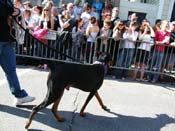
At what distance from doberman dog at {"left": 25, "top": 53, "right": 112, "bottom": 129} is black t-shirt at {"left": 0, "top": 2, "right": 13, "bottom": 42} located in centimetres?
88

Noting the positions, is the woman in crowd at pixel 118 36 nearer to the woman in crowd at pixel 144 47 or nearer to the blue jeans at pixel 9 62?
the woman in crowd at pixel 144 47

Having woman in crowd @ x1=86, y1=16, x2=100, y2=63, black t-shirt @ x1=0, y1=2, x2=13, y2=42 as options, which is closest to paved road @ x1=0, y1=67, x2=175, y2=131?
black t-shirt @ x1=0, y1=2, x2=13, y2=42

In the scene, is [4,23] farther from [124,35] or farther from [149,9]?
[149,9]

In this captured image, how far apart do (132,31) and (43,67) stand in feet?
7.80

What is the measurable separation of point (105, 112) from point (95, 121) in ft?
1.38

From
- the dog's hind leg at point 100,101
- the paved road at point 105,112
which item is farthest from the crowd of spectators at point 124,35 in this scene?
the dog's hind leg at point 100,101

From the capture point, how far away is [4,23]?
4.27m

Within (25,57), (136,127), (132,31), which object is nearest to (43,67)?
(25,57)

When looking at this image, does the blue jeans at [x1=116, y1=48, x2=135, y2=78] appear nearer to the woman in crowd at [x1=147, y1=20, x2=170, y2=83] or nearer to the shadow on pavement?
the woman in crowd at [x1=147, y1=20, x2=170, y2=83]

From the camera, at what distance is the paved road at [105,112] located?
168 inches

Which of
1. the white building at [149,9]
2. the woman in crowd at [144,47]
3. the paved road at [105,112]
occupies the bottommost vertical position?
the paved road at [105,112]

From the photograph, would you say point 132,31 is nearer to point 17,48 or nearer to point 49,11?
point 49,11

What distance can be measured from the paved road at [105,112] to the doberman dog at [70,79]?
0.21 m

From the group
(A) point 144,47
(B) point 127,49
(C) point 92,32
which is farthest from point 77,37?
(A) point 144,47
